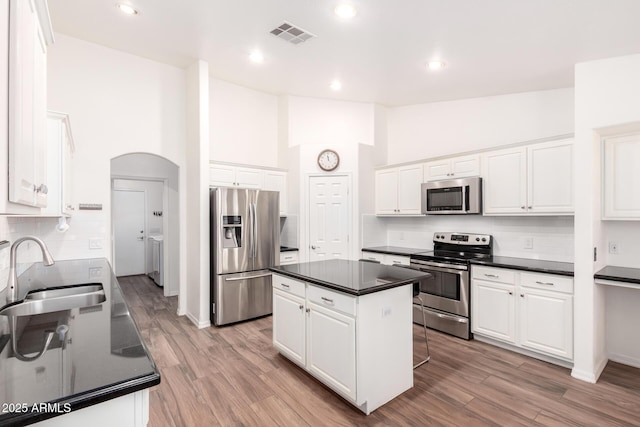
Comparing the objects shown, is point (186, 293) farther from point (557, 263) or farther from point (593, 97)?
point (593, 97)

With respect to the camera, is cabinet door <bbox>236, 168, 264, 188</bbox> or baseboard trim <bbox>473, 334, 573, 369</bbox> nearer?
baseboard trim <bbox>473, 334, 573, 369</bbox>

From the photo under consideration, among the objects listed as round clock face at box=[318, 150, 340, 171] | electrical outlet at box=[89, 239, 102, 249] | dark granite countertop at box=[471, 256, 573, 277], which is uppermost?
round clock face at box=[318, 150, 340, 171]

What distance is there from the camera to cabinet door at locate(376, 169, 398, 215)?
4.73m

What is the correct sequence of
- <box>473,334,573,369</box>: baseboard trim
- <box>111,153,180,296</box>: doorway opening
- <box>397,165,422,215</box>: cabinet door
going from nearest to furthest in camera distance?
<box>473,334,573,369</box>: baseboard trim → <box>397,165,422,215</box>: cabinet door → <box>111,153,180,296</box>: doorway opening

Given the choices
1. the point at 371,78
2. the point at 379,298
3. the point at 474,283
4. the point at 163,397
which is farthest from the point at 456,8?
the point at 163,397

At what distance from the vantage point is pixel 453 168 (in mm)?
4039

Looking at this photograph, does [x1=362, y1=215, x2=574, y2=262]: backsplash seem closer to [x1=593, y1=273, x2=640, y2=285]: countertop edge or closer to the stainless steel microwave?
the stainless steel microwave

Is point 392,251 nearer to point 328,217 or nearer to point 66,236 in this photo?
point 328,217

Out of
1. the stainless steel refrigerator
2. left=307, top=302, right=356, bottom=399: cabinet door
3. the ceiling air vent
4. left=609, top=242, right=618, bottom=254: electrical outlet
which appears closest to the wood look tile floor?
left=307, top=302, right=356, bottom=399: cabinet door

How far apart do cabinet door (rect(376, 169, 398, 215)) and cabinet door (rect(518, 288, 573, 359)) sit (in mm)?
2090

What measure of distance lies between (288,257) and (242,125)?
2.18m

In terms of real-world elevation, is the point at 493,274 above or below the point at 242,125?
below

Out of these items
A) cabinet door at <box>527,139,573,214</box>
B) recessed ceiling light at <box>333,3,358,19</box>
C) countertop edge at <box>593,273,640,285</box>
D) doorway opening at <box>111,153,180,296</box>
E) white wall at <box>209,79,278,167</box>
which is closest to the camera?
countertop edge at <box>593,273,640,285</box>

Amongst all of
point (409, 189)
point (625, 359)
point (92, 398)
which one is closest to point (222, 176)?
point (409, 189)
